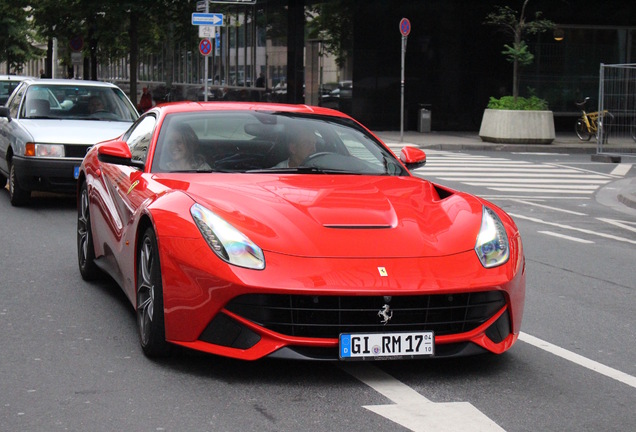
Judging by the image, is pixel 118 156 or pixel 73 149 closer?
pixel 118 156

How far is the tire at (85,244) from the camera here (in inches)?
314

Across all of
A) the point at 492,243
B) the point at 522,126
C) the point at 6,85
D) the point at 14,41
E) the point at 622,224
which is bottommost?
the point at 622,224

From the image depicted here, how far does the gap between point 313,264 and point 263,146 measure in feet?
5.69

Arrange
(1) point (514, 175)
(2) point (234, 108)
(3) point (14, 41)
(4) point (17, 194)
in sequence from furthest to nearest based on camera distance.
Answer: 1. (3) point (14, 41)
2. (1) point (514, 175)
3. (4) point (17, 194)
4. (2) point (234, 108)

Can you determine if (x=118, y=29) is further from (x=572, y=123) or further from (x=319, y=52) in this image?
(x=572, y=123)

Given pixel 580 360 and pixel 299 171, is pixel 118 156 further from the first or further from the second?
pixel 580 360

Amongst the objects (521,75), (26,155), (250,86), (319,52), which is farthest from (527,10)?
(26,155)

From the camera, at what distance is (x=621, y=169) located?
74.8ft

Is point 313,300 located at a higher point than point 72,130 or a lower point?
lower

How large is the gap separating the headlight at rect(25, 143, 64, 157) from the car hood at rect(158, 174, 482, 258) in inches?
276

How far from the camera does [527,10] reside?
36906 millimetres

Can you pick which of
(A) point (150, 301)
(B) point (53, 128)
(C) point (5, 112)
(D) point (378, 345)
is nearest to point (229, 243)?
(A) point (150, 301)

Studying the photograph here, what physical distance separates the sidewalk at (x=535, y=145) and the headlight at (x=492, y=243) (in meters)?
12.1

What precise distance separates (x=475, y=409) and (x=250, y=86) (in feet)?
122
